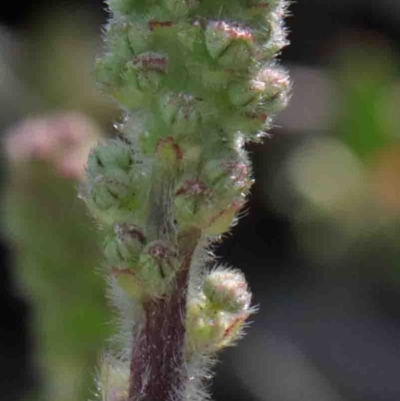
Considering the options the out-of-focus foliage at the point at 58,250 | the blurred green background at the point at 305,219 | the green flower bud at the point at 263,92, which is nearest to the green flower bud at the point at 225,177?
the green flower bud at the point at 263,92

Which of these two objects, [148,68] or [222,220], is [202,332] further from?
[148,68]

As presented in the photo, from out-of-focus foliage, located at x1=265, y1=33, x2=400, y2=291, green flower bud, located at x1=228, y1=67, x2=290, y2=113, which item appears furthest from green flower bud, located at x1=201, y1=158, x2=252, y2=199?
out-of-focus foliage, located at x1=265, y1=33, x2=400, y2=291

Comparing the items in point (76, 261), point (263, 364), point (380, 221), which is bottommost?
point (263, 364)

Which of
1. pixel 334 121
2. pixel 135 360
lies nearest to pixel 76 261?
pixel 135 360

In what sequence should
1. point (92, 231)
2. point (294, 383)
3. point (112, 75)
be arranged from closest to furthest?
point (112, 75), point (92, 231), point (294, 383)

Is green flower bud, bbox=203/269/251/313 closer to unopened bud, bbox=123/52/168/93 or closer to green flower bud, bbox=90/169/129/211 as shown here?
green flower bud, bbox=90/169/129/211

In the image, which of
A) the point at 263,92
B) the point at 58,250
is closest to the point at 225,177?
the point at 263,92

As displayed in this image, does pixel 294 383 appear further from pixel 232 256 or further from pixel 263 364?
pixel 232 256
